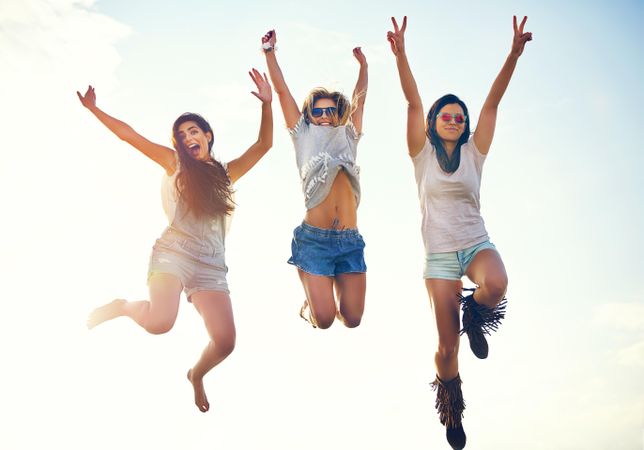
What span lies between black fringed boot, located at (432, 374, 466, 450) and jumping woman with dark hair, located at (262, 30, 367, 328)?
3.77 feet

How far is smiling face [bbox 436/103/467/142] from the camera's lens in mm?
7602

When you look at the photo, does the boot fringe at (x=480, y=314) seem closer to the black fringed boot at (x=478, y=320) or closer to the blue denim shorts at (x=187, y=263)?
the black fringed boot at (x=478, y=320)

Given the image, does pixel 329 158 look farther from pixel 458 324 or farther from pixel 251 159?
pixel 458 324

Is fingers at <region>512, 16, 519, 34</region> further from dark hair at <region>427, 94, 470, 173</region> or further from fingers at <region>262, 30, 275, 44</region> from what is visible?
fingers at <region>262, 30, 275, 44</region>

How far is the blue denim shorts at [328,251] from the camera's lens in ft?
24.9

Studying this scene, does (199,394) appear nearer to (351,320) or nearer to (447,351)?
(351,320)

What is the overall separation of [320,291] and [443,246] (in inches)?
54.4

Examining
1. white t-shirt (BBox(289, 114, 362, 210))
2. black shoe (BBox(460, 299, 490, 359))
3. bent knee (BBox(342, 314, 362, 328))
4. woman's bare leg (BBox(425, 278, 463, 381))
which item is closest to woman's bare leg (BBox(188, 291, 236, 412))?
bent knee (BBox(342, 314, 362, 328))

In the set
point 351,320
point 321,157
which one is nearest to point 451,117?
point 321,157

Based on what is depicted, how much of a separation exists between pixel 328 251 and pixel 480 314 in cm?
169

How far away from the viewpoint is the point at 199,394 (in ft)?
24.5

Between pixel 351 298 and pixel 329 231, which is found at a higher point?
pixel 329 231

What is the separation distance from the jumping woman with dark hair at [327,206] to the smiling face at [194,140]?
936mm

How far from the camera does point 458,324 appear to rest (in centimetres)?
726
